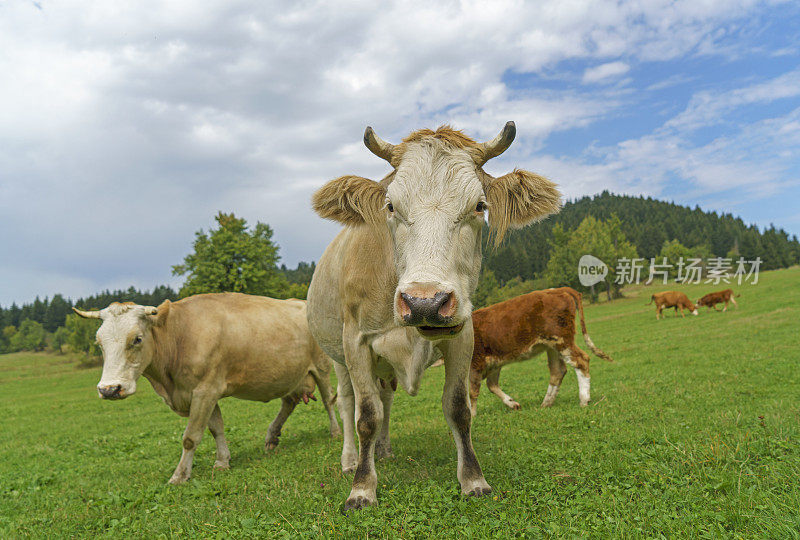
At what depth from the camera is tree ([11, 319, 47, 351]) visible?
95.6 meters

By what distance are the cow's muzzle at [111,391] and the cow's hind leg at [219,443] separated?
4.35 ft

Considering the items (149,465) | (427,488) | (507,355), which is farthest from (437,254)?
(149,465)

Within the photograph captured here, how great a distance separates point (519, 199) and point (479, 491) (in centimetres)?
251

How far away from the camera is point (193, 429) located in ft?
→ 21.0

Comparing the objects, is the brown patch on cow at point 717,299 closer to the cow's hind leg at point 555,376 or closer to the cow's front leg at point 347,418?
the cow's hind leg at point 555,376

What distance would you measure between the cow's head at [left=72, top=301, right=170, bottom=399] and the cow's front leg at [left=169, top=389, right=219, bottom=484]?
2.63 ft

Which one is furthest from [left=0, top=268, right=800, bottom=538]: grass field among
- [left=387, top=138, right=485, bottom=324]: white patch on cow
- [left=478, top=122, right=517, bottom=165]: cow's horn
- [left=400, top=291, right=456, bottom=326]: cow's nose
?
[left=478, top=122, right=517, bottom=165]: cow's horn

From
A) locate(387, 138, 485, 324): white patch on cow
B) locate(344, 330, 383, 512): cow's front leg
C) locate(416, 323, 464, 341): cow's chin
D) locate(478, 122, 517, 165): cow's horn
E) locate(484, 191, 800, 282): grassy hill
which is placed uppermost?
locate(484, 191, 800, 282): grassy hill

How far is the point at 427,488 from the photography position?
4102mm

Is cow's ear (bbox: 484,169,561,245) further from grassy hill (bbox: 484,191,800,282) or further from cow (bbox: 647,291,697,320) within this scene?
grassy hill (bbox: 484,191,800,282)

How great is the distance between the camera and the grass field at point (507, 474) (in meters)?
3.33

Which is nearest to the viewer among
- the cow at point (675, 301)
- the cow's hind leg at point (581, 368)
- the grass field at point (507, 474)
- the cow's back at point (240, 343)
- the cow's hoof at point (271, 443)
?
the grass field at point (507, 474)

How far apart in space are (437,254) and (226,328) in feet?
15.9

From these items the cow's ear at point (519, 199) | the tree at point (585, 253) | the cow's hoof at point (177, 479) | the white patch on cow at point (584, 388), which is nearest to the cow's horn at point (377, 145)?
the cow's ear at point (519, 199)
